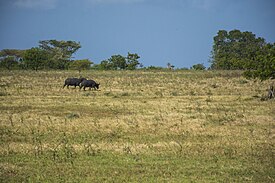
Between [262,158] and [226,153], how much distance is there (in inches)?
39.5

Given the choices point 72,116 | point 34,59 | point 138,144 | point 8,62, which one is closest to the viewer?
point 138,144

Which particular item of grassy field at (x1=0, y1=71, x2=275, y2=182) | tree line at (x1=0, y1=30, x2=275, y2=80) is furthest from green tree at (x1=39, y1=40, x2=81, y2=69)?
grassy field at (x1=0, y1=71, x2=275, y2=182)

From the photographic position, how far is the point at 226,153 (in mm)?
11242

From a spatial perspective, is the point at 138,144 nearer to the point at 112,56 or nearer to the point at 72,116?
the point at 72,116

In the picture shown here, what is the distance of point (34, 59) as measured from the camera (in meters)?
68.2

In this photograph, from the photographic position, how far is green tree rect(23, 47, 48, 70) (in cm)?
6712

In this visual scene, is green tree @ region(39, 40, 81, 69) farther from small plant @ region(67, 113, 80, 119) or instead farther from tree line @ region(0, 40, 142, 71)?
small plant @ region(67, 113, 80, 119)

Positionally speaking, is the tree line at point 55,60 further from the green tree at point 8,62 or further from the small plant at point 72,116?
the small plant at point 72,116

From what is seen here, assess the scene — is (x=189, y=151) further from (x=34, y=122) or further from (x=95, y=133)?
(x=34, y=122)

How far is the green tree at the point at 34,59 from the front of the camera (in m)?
67.1

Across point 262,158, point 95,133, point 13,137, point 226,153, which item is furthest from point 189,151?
point 13,137

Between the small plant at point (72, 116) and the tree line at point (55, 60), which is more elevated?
the tree line at point (55, 60)

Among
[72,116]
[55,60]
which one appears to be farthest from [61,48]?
[72,116]

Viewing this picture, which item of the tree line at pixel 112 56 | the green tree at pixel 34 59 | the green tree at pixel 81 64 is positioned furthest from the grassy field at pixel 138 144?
the green tree at pixel 81 64
